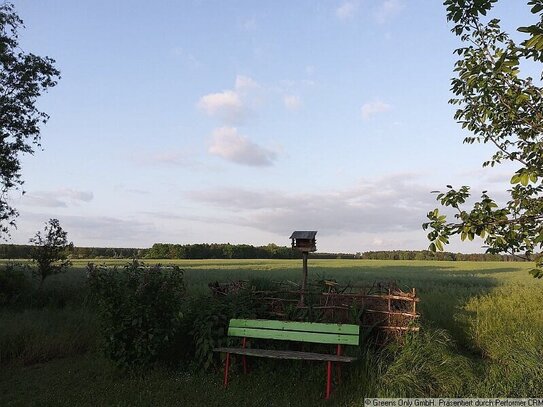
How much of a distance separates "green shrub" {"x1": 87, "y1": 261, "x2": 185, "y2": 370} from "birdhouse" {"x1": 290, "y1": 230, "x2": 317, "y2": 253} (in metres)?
2.88

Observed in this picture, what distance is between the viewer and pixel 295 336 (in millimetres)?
7402

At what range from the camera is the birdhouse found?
977cm

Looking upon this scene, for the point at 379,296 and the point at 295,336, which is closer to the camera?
the point at 295,336

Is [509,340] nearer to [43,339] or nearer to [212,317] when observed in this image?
[212,317]

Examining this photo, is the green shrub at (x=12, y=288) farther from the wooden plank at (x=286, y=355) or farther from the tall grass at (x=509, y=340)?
the tall grass at (x=509, y=340)

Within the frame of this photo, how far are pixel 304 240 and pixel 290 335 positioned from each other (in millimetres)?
2780

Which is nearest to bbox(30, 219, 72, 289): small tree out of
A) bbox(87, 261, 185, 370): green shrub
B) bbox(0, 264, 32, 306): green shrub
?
bbox(0, 264, 32, 306): green shrub

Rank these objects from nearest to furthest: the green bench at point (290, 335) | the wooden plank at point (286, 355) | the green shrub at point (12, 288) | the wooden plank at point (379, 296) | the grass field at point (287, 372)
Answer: the grass field at point (287, 372), the wooden plank at point (286, 355), the green bench at point (290, 335), the wooden plank at point (379, 296), the green shrub at point (12, 288)

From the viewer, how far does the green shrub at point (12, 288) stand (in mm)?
15891

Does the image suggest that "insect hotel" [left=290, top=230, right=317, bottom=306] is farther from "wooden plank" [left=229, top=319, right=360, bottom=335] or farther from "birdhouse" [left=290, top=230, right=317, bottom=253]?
"wooden plank" [left=229, top=319, right=360, bottom=335]

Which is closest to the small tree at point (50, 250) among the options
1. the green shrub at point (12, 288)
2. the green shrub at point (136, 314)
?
the green shrub at point (12, 288)

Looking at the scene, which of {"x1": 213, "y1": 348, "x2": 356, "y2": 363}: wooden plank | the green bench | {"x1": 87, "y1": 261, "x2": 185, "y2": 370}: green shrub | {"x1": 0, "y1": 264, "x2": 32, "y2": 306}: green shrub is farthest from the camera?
{"x1": 0, "y1": 264, "x2": 32, "y2": 306}: green shrub

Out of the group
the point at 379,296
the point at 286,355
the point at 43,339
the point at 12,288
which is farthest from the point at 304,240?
the point at 12,288

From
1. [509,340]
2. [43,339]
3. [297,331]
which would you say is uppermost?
[297,331]
